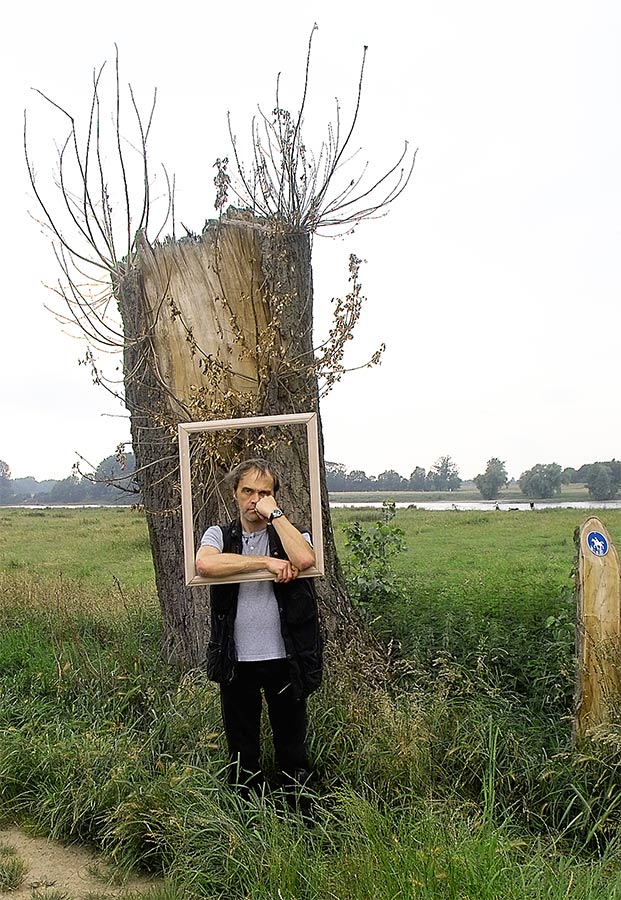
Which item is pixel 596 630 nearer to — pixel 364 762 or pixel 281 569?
pixel 364 762

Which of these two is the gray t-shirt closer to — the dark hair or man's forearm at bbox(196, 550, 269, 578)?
man's forearm at bbox(196, 550, 269, 578)

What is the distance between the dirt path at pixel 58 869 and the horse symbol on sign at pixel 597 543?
9.96 feet

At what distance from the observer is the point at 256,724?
4895mm

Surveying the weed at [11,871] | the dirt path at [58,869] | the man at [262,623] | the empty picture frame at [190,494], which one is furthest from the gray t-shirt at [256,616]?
the weed at [11,871]

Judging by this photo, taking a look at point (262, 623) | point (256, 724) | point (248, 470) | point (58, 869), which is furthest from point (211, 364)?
point (58, 869)

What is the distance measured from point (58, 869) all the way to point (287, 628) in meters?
1.63

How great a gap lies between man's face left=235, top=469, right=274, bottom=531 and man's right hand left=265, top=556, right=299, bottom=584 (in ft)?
0.87

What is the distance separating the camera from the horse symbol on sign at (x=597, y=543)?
18.1 feet

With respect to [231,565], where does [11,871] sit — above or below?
below

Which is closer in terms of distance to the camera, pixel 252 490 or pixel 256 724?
pixel 252 490

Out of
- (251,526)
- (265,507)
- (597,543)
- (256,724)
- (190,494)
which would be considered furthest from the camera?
(597,543)

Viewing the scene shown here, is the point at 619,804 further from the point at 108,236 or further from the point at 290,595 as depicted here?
the point at 108,236

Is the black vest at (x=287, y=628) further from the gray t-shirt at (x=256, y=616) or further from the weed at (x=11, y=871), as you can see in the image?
A: the weed at (x=11, y=871)

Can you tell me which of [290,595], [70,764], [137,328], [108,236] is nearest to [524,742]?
[290,595]
